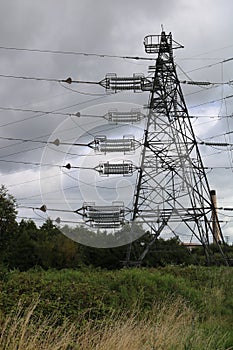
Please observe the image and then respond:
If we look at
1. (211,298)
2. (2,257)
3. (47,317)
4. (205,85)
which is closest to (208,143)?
(205,85)

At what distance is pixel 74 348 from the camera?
287 inches

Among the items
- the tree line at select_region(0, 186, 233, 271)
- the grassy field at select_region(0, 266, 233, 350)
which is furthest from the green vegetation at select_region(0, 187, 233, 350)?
→ the tree line at select_region(0, 186, 233, 271)

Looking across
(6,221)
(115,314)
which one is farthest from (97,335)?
(6,221)

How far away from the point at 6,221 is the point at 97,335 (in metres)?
29.0

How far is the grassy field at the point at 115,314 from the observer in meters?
7.43

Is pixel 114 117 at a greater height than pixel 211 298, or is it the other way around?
pixel 114 117

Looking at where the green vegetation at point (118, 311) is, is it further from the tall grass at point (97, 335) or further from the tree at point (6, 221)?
the tree at point (6, 221)

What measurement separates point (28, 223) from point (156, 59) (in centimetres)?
2722

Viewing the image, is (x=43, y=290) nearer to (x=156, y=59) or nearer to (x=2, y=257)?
(x=156, y=59)

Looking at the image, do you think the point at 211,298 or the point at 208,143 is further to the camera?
the point at 208,143

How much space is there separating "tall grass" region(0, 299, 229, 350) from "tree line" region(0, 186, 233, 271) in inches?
905

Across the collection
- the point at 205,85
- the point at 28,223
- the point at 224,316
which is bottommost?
the point at 224,316

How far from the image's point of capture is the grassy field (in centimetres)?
743

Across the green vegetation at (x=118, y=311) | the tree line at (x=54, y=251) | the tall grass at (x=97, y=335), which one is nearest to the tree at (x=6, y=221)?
the tree line at (x=54, y=251)
